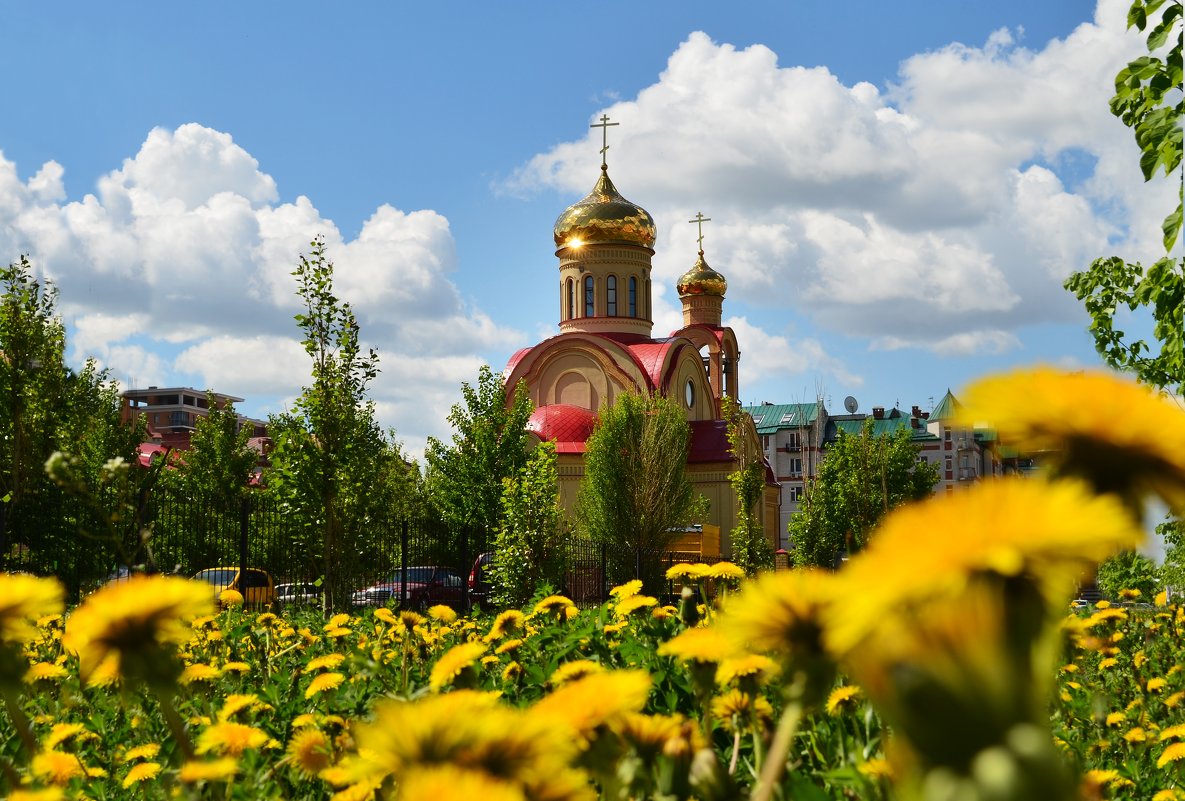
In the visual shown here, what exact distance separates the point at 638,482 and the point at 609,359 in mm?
Answer: 6451

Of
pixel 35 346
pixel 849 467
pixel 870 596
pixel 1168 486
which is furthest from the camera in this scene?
pixel 849 467

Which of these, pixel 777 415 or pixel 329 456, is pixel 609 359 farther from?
pixel 777 415

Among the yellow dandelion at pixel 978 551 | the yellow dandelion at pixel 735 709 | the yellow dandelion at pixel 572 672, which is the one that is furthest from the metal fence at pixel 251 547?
the yellow dandelion at pixel 978 551

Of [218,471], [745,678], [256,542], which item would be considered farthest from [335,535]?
[218,471]

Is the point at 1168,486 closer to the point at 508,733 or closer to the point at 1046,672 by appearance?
the point at 1046,672

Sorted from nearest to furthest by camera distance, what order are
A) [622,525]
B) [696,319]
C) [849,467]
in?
[622,525], [849,467], [696,319]

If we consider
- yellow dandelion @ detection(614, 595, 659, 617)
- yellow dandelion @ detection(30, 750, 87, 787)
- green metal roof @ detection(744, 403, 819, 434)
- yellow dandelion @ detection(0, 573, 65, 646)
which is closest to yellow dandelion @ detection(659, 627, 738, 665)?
yellow dandelion @ detection(0, 573, 65, 646)

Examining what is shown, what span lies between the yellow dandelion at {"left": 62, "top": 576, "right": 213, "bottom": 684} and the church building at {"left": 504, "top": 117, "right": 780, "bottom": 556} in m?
32.5

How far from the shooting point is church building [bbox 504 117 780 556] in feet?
116

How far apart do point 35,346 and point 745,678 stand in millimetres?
22118

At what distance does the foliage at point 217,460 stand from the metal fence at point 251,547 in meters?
6.21

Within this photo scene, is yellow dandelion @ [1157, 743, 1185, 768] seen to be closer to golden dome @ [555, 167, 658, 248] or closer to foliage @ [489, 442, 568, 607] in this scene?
foliage @ [489, 442, 568, 607]

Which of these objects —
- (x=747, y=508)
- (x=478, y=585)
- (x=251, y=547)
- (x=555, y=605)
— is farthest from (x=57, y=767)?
(x=747, y=508)

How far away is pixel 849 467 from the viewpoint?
42594mm
